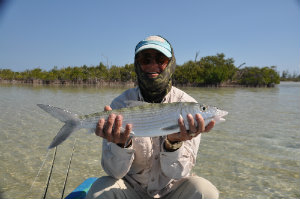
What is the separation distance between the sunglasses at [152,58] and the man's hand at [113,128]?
3.15 feet

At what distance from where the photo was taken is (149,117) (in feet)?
8.02

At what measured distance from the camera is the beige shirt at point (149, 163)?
2.57 meters

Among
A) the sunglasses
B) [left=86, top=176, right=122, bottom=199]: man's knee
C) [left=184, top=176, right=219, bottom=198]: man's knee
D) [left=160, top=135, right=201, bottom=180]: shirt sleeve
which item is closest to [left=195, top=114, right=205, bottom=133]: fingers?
[left=160, top=135, right=201, bottom=180]: shirt sleeve

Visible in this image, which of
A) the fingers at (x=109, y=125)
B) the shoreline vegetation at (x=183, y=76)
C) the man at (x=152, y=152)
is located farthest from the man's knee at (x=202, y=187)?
the shoreline vegetation at (x=183, y=76)

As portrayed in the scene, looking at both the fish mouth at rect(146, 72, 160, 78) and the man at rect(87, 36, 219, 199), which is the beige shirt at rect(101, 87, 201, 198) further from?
the fish mouth at rect(146, 72, 160, 78)

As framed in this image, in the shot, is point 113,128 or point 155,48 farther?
point 155,48

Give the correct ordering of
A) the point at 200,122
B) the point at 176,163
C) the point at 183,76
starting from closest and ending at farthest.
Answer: the point at 200,122, the point at 176,163, the point at 183,76

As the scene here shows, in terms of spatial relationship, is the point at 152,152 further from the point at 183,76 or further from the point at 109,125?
the point at 183,76

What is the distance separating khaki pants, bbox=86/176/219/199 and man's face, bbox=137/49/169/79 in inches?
53.9

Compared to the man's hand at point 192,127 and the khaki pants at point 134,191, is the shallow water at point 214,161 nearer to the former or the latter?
the khaki pants at point 134,191

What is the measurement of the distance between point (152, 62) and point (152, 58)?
6cm

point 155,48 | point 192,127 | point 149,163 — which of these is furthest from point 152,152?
point 155,48

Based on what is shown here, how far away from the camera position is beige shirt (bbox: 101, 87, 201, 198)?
2566 mm

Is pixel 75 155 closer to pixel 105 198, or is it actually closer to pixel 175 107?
pixel 105 198
